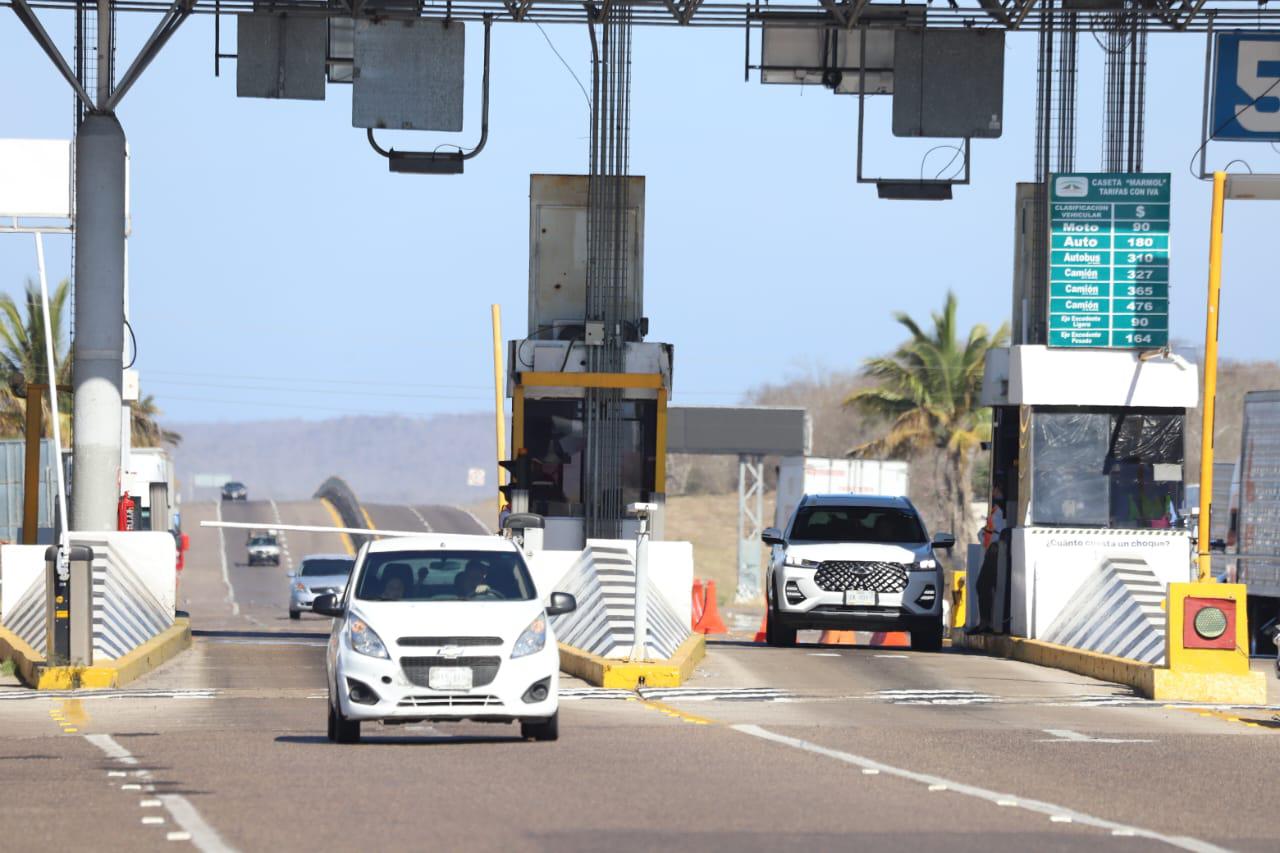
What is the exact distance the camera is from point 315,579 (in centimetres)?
4741

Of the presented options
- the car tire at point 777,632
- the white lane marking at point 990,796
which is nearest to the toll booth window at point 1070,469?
the car tire at point 777,632

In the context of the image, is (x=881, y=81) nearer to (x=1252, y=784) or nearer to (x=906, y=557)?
(x=906, y=557)

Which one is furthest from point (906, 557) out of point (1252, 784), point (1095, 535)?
point (1252, 784)

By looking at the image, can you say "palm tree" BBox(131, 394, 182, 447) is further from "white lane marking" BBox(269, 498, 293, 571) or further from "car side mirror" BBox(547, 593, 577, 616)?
"car side mirror" BBox(547, 593, 577, 616)

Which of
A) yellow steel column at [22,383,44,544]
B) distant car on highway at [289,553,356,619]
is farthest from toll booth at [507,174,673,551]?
distant car on highway at [289,553,356,619]

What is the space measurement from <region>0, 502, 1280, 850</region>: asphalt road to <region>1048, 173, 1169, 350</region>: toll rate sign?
20.2ft

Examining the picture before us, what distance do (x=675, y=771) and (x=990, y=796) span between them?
2060 millimetres

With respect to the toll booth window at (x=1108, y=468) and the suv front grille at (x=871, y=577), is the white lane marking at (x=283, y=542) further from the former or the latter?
the suv front grille at (x=871, y=577)

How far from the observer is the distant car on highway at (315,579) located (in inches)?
1842

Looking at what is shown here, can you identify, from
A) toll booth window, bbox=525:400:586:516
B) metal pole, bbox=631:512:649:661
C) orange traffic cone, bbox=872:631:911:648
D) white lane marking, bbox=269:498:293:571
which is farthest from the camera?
white lane marking, bbox=269:498:293:571

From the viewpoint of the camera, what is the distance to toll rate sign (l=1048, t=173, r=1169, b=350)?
27094 mm

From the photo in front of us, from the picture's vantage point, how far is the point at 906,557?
85.9ft

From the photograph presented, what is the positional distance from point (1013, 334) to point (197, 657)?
11.5 m

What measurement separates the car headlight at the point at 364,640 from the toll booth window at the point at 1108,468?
14093 mm
